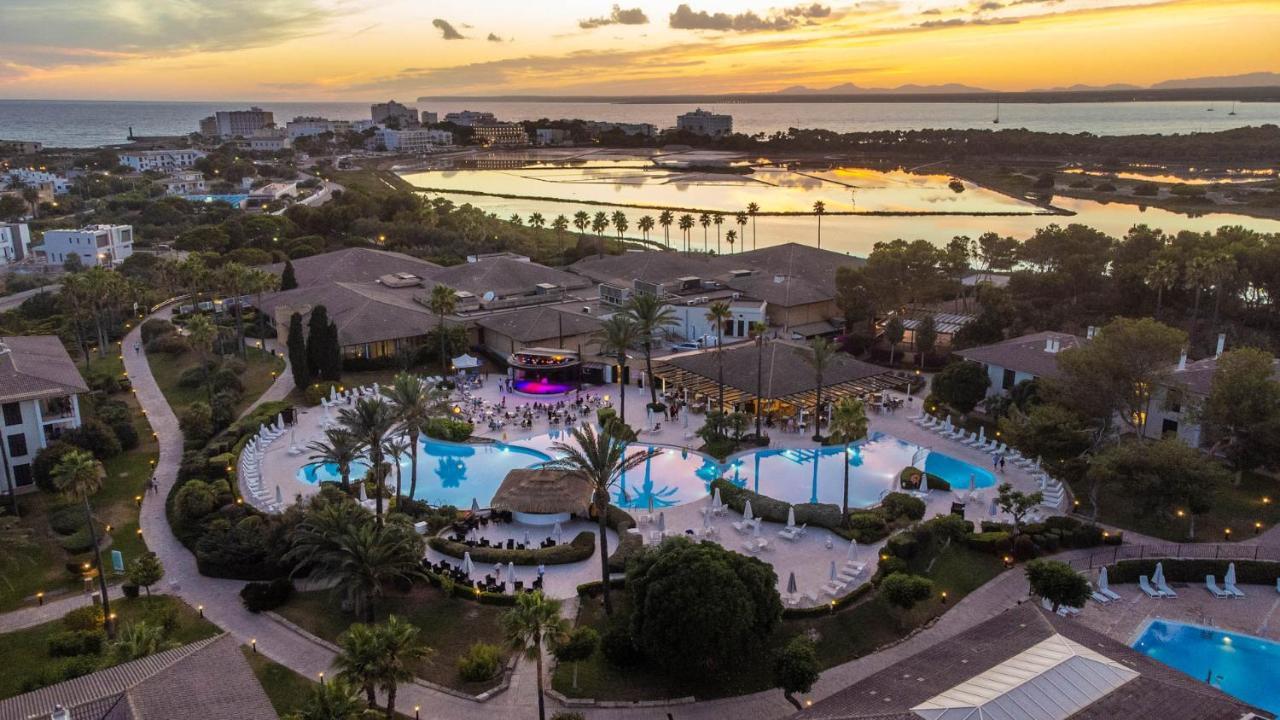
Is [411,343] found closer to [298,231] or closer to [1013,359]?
[1013,359]

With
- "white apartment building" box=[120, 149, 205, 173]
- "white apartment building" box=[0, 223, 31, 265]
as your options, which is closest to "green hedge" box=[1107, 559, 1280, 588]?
"white apartment building" box=[0, 223, 31, 265]

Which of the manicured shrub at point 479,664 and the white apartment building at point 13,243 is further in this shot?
the white apartment building at point 13,243

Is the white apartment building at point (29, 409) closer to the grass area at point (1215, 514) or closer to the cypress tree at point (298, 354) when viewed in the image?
the cypress tree at point (298, 354)

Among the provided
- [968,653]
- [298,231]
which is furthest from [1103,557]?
[298,231]

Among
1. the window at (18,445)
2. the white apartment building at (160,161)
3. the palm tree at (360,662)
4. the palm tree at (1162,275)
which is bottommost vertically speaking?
the window at (18,445)

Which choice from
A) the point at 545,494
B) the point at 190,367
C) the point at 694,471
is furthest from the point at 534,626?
the point at 190,367

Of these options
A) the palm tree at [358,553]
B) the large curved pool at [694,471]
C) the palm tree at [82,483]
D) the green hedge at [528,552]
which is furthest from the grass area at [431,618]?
the large curved pool at [694,471]
